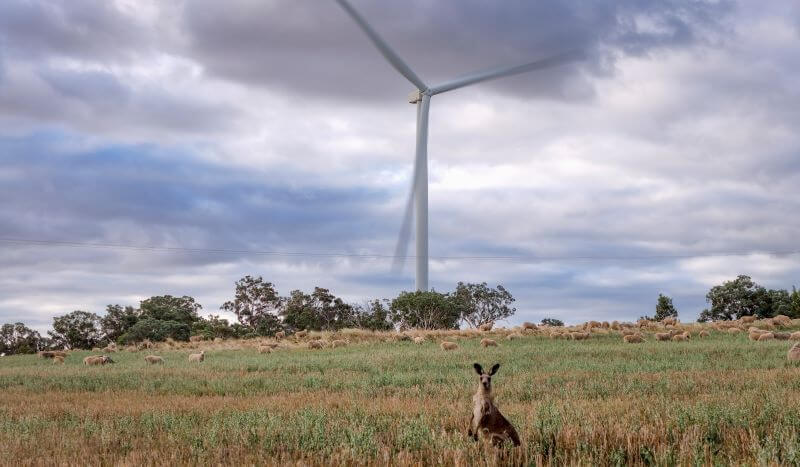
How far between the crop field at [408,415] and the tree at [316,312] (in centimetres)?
6023

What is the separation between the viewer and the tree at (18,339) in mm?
89750

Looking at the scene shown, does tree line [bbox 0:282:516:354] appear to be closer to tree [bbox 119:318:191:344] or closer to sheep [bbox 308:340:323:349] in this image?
tree [bbox 119:318:191:344]

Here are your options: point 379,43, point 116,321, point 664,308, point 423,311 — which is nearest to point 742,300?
point 664,308

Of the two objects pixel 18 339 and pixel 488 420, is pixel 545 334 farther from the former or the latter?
pixel 18 339

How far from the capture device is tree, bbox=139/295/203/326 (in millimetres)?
86625

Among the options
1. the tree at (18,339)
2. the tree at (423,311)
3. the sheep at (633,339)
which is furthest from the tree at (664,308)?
the tree at (18,339)

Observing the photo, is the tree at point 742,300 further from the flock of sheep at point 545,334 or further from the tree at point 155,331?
the tree at point 155,331

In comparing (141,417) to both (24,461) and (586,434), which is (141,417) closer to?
(24,461)

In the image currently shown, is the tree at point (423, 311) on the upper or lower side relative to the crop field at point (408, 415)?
upper

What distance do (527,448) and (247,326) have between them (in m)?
84.3

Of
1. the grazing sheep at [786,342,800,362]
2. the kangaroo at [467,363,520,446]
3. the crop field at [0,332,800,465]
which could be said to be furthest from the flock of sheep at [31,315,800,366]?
the kangaroo at [467,363,520,446]

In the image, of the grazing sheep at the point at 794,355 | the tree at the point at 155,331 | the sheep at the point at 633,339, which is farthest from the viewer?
the tree at the point at 155,331

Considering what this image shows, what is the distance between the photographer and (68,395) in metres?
22.4

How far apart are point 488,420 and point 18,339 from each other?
95172mm
